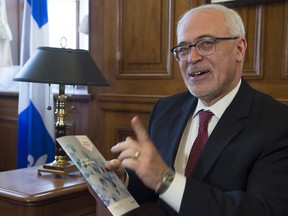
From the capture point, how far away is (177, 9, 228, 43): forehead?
1.36 m

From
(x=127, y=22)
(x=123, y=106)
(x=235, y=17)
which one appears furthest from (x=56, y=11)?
(x=235, y=17)

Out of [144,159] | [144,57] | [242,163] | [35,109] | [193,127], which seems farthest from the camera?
[35,109]

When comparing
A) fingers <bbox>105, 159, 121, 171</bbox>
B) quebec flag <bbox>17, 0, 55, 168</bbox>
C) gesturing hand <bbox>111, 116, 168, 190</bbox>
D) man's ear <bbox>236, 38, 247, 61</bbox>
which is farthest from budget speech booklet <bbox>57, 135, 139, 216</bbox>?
quebec flag <bbox>17, 0, 55, 168</bbox>

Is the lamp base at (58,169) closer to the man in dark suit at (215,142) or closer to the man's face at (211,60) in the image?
the man in dark suit at (215,142)

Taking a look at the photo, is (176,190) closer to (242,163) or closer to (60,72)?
(242,163)

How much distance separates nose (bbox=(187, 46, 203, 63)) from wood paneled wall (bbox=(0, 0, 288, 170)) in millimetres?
623

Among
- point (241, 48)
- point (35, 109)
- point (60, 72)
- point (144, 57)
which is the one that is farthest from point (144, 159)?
point (35, 109)

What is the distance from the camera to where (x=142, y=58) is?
234 centimetres

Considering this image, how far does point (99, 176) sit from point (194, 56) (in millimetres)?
536

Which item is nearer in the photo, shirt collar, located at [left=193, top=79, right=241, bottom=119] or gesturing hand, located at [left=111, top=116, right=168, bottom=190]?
gesturing hand, located at [left=111, top=116, right=168, bottom=190]

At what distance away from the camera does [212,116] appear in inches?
56.5

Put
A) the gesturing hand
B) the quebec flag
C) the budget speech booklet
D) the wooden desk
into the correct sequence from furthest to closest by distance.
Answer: the quebec flag < the wooden desk < the budget speech booklet < the gesturing hand

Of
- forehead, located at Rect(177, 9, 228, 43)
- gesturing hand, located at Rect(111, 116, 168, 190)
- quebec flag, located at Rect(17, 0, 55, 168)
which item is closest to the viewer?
gesturing hand, located at Rect(111, 116, 168, 190)

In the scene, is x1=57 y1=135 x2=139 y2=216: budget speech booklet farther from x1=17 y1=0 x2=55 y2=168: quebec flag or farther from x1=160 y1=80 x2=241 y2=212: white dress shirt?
x1=17 y1=0 x2=55 y2=168: quebec flag
